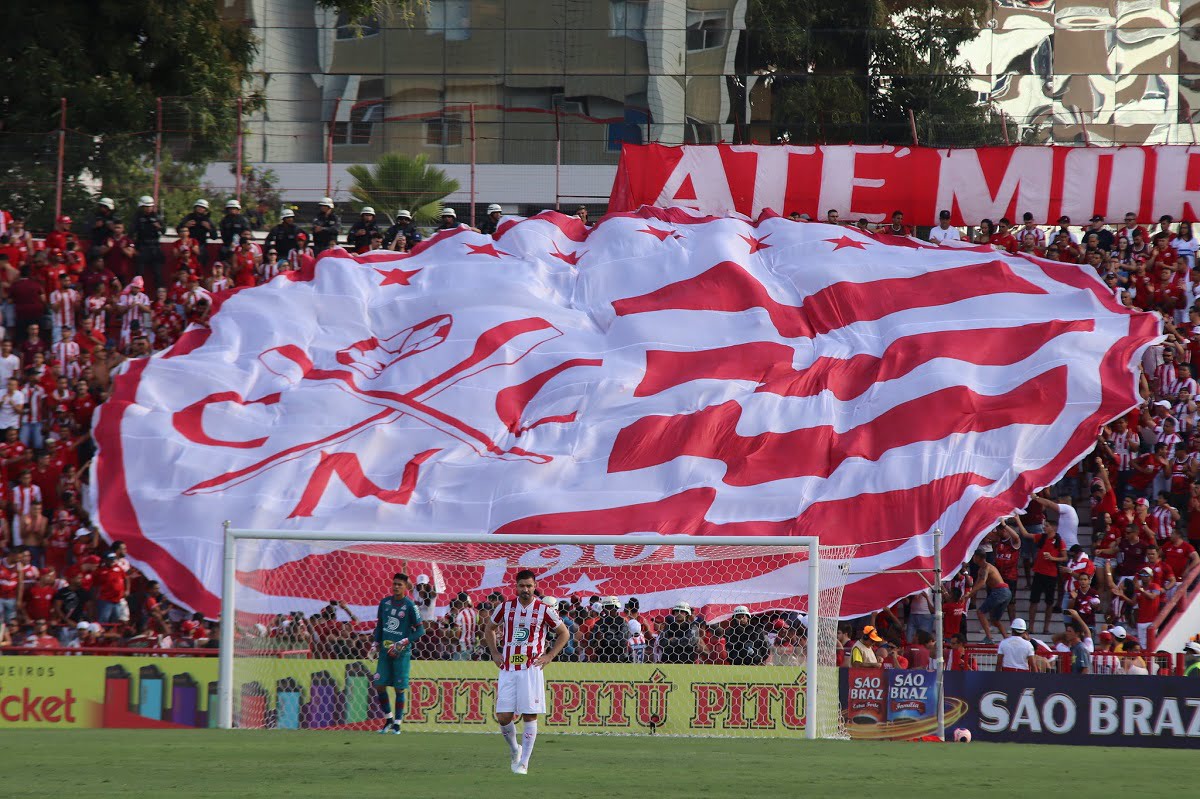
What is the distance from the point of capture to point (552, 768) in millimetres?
11773

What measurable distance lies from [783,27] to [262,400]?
26.1 m

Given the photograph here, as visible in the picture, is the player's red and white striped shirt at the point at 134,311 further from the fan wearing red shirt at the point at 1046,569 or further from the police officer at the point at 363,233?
the fan wearing red shirt at the point at 1046,569

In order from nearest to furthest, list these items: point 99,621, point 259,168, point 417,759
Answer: point 417,759
point 99,621
point 259,168

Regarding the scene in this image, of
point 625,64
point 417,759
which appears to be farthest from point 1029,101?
point 417,759

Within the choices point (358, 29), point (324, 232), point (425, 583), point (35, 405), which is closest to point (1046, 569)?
point (425, 583)

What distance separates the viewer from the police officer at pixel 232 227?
2541 centimetres

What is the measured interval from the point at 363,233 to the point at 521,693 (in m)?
15.3

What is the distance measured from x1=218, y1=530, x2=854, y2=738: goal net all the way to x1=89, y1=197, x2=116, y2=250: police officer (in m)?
9.83

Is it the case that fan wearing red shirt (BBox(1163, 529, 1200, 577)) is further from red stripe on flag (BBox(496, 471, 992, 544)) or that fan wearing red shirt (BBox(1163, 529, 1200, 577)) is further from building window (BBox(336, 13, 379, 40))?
building window (BBox(336, 13, 379, 40))

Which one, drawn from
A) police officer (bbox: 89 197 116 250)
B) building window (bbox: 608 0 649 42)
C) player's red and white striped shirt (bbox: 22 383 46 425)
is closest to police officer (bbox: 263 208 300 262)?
police officer (bbox: 89 197 116 250)

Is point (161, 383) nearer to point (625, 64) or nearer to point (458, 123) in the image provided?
point (458, 123)

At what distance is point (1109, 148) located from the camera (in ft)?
89.5

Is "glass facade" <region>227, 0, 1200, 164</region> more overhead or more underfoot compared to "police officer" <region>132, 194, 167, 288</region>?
more overhead

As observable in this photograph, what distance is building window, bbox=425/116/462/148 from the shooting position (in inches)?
1555
